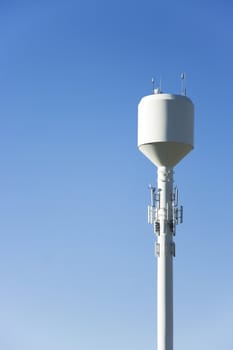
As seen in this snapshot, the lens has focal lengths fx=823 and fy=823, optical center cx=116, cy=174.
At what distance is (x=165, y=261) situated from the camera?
153 feet

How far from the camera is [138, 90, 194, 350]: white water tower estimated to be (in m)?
46.3

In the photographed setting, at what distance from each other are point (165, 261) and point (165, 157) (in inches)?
232

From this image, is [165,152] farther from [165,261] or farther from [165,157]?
[165,261]

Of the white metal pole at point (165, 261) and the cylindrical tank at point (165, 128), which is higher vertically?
the cylindrical tank at point (165, 128)

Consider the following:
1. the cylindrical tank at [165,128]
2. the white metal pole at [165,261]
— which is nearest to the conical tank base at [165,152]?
the cylindrical tank at [165,128]

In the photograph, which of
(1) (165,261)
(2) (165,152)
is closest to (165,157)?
(2) (165,152)

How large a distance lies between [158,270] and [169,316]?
264 cm

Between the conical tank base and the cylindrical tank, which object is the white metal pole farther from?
the cylindrical tank

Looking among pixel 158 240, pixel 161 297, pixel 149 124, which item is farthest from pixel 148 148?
pixel 161 297

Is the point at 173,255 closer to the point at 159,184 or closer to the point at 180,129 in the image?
the point at 159,184

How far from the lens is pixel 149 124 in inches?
1855

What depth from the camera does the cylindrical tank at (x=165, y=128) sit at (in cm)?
4644

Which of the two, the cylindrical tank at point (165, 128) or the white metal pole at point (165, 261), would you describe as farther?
the cylindrical tank at point (165, 128)

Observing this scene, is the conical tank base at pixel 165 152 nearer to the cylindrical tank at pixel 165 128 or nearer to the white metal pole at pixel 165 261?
the cylindrical tank at pixel 165 128
